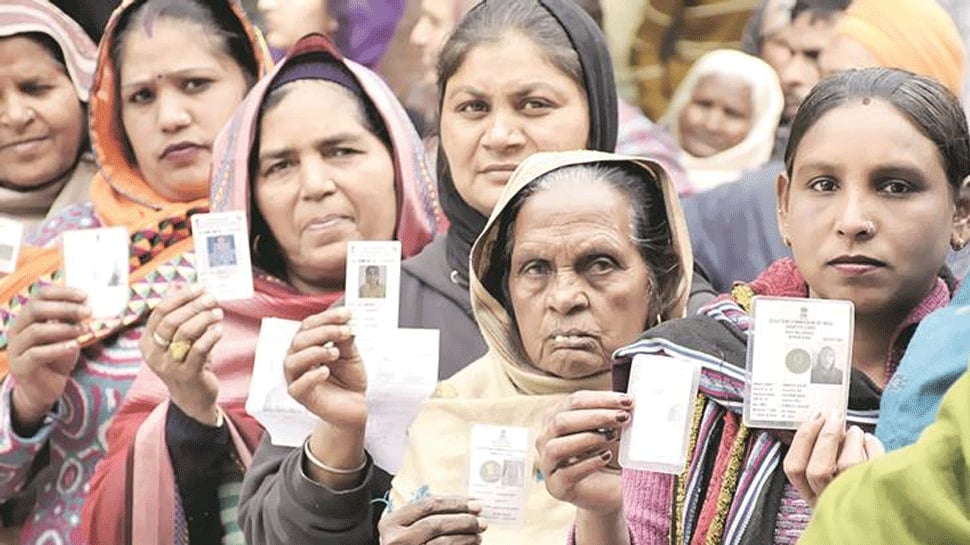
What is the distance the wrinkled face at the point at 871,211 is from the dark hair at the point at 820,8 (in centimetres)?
137

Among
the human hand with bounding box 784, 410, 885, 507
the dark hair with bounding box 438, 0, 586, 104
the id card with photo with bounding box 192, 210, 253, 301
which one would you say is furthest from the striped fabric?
the human hand with bounding box 784, 410, 885, 507

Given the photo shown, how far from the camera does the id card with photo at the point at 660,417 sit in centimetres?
305

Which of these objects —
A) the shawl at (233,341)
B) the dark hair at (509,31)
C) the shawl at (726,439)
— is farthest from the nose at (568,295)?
the shawl at (233,341)

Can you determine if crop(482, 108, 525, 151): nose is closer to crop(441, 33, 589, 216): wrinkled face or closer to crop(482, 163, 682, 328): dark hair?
crop(441, 33, 589, 216): wrinkled face

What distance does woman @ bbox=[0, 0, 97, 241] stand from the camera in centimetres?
530

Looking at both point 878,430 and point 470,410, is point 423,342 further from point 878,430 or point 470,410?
point 878,430

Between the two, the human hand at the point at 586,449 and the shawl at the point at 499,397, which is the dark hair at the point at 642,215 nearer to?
the shawl at the point at 499,397

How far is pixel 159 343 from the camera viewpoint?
4.24 m

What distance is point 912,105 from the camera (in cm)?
319

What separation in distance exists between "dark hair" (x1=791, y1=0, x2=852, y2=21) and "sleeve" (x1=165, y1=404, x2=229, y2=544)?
1.50 metres

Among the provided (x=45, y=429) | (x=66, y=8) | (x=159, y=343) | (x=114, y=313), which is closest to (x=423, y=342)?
(x=159, y=343)

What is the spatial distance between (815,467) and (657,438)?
0.39 m

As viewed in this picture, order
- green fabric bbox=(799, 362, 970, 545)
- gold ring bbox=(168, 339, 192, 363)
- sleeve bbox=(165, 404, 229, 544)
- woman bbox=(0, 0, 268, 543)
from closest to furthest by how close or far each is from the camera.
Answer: green fabric bbox=(799, 362, 970, 545) < gold ring bbox=(168, 339, 192, 363) < sleeve bbox=(165, 404, 229, 544) < woman bbox=(0, 0, 268, 543)

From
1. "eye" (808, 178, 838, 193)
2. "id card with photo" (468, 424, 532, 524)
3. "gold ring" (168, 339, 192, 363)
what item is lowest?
"id card with photo" (468, 424, 532, 524)
